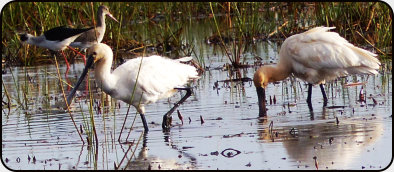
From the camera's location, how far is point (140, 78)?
7312 millimetres

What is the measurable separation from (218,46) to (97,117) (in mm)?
5834

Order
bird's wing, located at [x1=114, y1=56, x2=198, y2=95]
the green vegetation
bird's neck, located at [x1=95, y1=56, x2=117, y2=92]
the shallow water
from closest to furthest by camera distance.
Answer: the shallow water, bird's neck, located at [x1=95, y1=56, x2=117, y2=92], bird's wing, located at [x1=114, y1=56, x2=198, y2=95], the green vegetation

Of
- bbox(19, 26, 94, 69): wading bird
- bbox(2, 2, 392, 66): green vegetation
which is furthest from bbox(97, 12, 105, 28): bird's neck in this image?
bbox(19, 26, 94, 69): wading bird

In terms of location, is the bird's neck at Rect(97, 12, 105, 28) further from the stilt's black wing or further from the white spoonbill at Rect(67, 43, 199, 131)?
the white spoonbill at Rect(67, 43, 199, 131)

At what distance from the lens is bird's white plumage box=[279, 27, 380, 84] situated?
8117 millimetres

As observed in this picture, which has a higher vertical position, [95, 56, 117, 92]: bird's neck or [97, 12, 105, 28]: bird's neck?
[97, 12, 105, 28]: bird's neck

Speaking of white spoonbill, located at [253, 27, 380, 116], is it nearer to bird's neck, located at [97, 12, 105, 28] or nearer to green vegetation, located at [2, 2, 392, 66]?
green vegetation, located at [2, 2, 392, 66]

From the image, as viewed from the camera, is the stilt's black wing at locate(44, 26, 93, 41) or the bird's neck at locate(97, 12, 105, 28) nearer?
the stilt's black wing at locate(44, 26, 93, 41)

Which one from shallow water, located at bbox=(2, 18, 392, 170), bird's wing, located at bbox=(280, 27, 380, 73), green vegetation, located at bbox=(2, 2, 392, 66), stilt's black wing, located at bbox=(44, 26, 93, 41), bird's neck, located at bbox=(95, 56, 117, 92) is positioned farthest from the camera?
stilt's black wing, located at bbox=(44, 26, 93, 41)

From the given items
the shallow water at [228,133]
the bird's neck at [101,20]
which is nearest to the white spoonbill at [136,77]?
the shallow water at [228,133]

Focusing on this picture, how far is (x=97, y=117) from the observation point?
311 inches

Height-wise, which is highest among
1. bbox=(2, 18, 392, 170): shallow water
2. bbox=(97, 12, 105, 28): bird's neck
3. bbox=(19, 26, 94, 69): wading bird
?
bbox=(97, 12, 105, 28): bird's neck

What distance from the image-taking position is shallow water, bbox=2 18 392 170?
566 centimetres

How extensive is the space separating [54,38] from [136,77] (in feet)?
20.1
